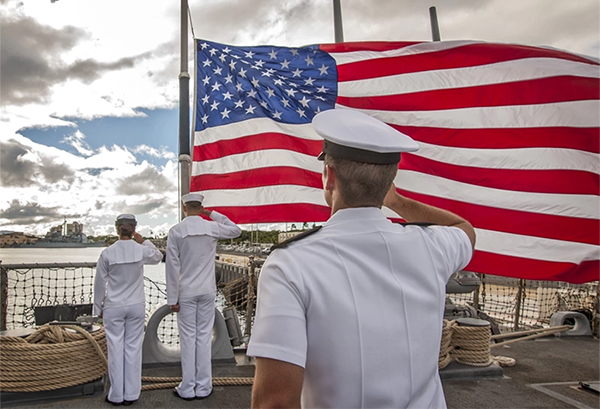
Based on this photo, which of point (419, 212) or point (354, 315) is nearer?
point (354, 315)

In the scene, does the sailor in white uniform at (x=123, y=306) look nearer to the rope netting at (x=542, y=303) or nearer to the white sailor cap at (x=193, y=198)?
the white sailor cap at (x=193, y=198)

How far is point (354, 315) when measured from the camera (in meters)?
1.02

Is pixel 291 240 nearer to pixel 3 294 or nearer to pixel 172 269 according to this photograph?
pixel 172 269

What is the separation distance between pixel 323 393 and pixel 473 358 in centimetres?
377

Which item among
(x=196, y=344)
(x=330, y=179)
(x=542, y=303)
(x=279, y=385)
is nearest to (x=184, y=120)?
(x=196, y=344)

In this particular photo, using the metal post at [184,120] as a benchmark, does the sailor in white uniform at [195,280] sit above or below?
below

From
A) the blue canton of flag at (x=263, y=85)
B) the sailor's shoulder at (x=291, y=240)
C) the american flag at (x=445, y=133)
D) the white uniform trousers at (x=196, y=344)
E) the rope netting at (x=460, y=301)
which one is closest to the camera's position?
the sailor's shoulder at (x=291, y=240)

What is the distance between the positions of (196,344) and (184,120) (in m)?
A: 2.08

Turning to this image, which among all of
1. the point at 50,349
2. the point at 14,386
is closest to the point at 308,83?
the point at 50,349

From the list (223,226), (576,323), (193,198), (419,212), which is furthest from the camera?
(576,323)

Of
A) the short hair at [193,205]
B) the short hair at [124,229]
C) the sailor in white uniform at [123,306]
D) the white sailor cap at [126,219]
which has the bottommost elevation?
the sailor in white uniform at [123,306]

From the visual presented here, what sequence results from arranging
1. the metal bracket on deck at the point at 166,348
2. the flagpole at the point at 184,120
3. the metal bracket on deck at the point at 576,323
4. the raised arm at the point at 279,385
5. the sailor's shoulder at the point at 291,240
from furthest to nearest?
the metal bracket on deck at the point at 576,323
the metal bracket on deck at the point at 166,348
the flagpole at the point at 184,120
the sailor's shoulder at the point at 291,240
the raised arm at the point at 279,385

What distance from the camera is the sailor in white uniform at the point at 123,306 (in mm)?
3750

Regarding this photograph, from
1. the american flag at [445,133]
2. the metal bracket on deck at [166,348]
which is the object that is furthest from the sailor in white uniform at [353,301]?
the metal bracket on deck at [166,348]
